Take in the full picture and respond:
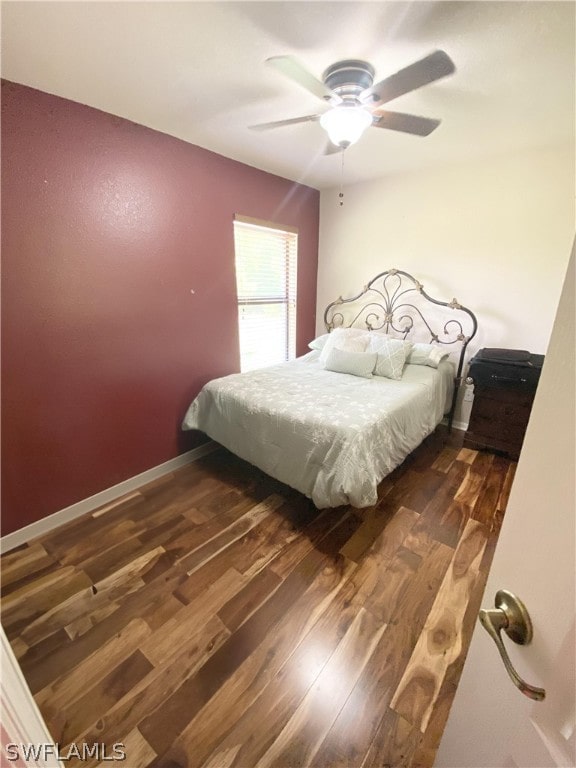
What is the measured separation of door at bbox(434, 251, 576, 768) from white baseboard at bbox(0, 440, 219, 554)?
7.49 feet

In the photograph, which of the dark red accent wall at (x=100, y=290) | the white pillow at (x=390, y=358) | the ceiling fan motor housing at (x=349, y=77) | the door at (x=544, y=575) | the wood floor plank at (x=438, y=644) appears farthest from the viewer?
the white pillow at (x=390, y=358)

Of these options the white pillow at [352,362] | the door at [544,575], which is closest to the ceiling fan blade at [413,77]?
the door at [544,575]

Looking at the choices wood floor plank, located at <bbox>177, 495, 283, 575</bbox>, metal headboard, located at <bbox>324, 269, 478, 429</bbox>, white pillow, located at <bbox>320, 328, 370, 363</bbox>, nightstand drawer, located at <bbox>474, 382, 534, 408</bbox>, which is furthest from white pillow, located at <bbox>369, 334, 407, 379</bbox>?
wood floor plank, located at <bbox>177, 495, 283, 575</bbox>

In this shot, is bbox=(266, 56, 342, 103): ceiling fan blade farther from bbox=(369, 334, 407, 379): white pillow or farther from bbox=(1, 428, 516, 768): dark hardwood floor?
bbox=(1, 428, 516, 768): dark hardwood floor

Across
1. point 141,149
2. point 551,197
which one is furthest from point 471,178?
point 141,149

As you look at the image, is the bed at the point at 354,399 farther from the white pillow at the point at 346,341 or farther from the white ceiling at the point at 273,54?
the white ceiling at the point at 273,54

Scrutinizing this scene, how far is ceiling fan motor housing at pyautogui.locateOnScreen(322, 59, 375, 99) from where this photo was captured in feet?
4.64

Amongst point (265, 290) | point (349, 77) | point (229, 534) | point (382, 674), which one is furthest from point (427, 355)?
point (382, 674)

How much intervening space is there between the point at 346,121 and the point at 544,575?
6.01 ft

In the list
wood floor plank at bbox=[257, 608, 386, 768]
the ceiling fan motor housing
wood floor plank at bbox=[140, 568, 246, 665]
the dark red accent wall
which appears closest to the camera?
wood floor plank at bbox=[257, 608, 386, 768]

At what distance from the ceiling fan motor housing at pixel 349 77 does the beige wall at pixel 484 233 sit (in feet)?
3.59

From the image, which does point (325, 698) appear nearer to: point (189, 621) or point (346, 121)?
point (189, 621)

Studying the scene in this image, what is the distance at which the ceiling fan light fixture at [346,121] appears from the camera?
4.82ft

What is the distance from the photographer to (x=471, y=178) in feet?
8.77
